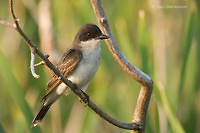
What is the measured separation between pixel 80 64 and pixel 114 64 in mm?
813

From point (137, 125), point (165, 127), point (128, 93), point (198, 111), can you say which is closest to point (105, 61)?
point (128, 93)

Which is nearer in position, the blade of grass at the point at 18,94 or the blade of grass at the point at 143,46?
the blade of grass at the point at 18,94

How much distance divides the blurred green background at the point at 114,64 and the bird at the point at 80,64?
237 millimetres

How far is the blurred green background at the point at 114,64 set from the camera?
330cm

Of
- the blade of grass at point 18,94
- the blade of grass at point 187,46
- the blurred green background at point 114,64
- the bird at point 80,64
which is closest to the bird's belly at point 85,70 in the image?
the bird at point 80,64

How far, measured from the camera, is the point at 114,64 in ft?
12.7

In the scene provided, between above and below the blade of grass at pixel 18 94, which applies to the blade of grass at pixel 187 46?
below

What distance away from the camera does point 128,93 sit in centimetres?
360

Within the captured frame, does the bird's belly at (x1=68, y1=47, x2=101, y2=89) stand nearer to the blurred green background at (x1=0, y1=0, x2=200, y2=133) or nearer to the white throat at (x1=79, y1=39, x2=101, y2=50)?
the white throat at (x1=79, y1=39, x2=101, y2=50)

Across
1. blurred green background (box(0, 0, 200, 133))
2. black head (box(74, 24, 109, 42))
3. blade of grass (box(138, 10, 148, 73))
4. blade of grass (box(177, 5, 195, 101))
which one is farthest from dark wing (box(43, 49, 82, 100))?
blade of grass (box(177, 5, 195, 101))

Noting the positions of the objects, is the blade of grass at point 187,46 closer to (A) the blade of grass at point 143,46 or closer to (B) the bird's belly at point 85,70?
(A) the blade of grass at point 143,46

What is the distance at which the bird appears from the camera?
3.06 m

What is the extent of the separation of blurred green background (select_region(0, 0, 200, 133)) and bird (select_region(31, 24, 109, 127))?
9.3 inches

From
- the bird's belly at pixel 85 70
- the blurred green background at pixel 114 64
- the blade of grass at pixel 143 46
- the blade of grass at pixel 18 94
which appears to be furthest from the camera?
the blurred green background at pixel 114 64
